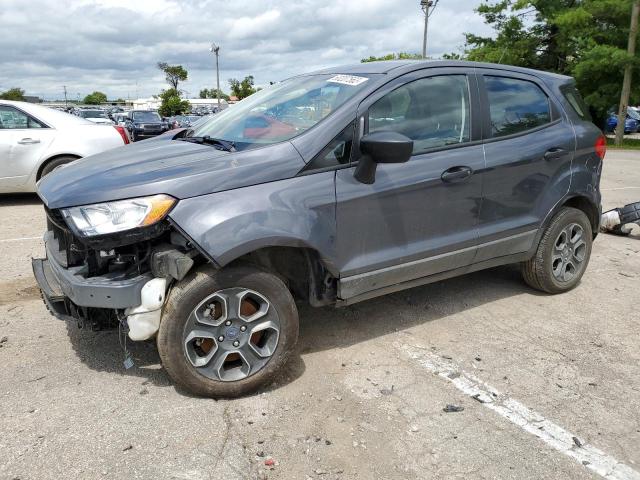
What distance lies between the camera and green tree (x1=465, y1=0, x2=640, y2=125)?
77.9ft

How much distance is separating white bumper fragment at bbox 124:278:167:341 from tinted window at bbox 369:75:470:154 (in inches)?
61.1

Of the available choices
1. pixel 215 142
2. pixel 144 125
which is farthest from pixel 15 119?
pixel 144 125

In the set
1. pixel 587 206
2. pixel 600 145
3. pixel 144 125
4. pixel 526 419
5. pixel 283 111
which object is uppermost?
pixel 283 111

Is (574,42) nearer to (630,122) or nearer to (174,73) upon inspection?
(630,122)

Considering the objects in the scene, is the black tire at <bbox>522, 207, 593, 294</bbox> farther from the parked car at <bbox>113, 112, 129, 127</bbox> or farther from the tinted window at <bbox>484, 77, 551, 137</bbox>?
the parked car at <bbox>113, 112, 129, 127</bbox>

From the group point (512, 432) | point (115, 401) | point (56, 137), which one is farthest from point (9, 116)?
point (512, 432)

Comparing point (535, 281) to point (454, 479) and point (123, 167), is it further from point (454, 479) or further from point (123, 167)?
point (123, 167)

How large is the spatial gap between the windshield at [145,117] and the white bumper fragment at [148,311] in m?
25.2

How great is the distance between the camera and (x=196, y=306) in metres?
2.85

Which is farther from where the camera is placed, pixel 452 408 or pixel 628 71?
pixel 628 71

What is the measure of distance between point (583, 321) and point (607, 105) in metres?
24.9

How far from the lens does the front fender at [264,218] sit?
109 inches

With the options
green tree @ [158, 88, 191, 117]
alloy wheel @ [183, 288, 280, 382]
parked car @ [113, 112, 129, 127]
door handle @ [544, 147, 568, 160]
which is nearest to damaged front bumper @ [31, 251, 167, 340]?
alloy wheel @ [183, 288, 280, 382]

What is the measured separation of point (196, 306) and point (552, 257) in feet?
9.86
